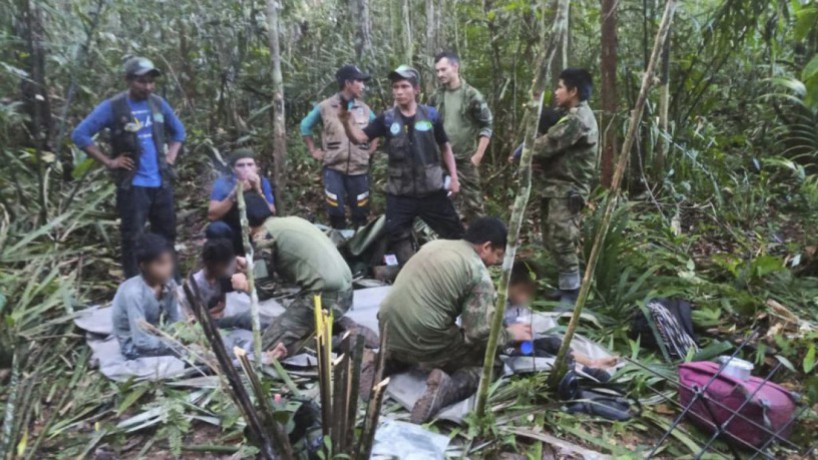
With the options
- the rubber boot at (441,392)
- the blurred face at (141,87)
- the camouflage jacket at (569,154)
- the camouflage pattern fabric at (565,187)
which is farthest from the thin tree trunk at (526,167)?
the blurred face at (141,87)

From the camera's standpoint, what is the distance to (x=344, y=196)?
6.32 meters

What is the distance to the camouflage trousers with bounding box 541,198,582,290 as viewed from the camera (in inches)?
203

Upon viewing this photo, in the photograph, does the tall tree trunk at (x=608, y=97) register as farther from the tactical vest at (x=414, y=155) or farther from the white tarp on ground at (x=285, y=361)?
the white tarp on ground at (x=285, y=361)

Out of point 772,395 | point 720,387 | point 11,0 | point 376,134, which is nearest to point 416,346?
point 720,387

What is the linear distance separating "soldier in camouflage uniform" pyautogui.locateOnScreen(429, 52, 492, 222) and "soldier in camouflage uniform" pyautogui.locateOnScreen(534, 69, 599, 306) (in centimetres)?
96

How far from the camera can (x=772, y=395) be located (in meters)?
3.37

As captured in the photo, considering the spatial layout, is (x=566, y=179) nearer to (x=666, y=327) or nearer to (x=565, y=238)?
(x=565, y=238)

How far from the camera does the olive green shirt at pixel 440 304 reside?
Result: 12.0 ft

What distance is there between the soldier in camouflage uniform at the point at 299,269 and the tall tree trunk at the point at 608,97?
336 cm

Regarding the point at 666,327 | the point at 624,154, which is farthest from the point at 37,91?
the point at 666,327

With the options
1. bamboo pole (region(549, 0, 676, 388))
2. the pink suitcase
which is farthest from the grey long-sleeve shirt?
the pink suitcase

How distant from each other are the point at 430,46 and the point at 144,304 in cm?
565

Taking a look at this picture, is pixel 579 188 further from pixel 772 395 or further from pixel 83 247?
pixel 83 247

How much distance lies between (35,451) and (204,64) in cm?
563
